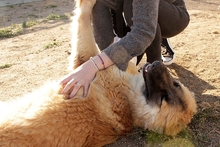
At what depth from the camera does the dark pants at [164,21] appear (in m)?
3.12

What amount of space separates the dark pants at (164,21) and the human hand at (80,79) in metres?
0.98

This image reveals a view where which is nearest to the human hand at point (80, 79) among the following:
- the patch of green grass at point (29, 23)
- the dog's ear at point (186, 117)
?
the dog's ear at point (186, 117)

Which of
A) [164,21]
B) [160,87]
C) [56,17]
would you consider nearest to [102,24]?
[164,21]

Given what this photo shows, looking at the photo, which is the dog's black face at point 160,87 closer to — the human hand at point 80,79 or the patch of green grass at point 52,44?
the human hand at point 80,79

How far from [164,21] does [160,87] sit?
923 mm

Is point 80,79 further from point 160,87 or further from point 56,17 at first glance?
point 56,17

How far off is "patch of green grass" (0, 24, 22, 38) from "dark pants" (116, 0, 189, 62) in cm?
346

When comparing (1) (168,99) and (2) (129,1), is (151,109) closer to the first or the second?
(1) (168,99)

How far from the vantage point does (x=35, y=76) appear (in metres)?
3.88

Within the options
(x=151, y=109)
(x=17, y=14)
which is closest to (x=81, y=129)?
(x=151, y=109)

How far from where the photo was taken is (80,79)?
2346 mm

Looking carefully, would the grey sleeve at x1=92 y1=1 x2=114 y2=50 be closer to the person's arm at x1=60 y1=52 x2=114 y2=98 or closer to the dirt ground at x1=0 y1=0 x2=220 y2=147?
the dirt ground at x1=0 y1=0 x2=220 y2=147

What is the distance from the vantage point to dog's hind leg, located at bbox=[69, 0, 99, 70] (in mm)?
2957

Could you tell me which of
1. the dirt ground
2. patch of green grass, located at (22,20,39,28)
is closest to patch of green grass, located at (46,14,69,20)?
the dirt ground
